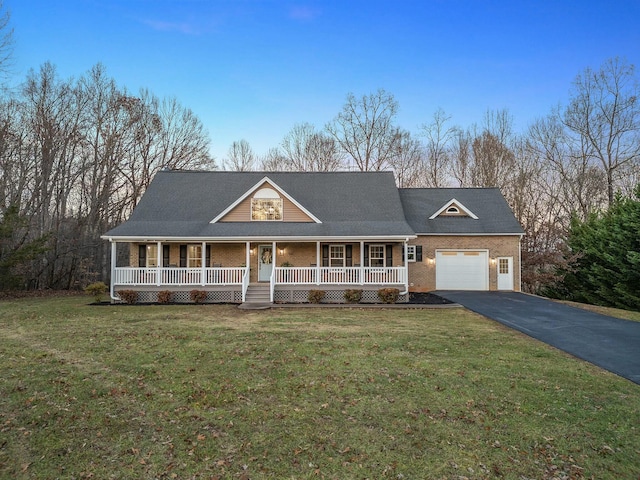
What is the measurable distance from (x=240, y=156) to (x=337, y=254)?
21181 millimetres

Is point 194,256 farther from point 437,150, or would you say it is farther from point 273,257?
point 437,150

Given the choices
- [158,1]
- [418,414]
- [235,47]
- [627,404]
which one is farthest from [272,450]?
[235,47]

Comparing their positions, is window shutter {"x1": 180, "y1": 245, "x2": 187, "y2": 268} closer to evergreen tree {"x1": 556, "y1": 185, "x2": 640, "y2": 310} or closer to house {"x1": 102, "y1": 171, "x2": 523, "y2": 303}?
house {"x1": 102, "y1": 171, "x2": 523, "y2": 303}

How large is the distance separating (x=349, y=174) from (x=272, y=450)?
19.4 m

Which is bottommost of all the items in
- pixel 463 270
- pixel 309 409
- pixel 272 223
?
pixel 309 409

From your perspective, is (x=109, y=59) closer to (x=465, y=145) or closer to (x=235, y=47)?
(x=235, y=47)

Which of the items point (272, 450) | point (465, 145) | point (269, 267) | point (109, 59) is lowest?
point (272, 450)

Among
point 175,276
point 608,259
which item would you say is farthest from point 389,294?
point 608,259

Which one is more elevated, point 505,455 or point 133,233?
point 133,233

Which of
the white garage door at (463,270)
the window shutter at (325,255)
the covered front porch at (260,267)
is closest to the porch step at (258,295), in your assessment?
the covered front porch at (260,267)

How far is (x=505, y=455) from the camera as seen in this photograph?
12.8 feet

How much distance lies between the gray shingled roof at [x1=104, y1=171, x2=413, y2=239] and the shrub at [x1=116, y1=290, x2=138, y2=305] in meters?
2.62

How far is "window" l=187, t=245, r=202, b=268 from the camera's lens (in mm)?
18141

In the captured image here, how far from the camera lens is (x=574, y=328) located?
1039cm
